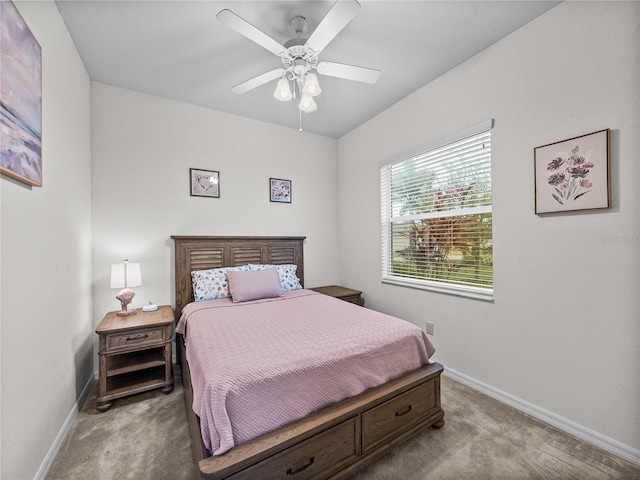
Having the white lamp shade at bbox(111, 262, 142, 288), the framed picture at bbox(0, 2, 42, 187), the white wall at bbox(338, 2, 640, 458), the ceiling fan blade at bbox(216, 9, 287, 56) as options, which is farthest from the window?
the framed picture at bbox(0, 2, 42, 187)

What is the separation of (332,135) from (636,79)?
2961mm

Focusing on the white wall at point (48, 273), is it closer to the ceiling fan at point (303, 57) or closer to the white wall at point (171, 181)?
the white wall at point (171, 181)

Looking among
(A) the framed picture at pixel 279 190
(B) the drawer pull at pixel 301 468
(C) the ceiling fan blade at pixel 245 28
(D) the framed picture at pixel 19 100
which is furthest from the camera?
(A) the framed picture at pixel 279 190

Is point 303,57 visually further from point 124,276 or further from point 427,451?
point 427,451

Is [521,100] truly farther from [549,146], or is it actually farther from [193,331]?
[193,331]

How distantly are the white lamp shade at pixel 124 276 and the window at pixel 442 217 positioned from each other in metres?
2.53

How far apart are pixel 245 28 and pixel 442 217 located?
2166 mm

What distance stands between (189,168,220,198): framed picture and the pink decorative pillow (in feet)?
3.16

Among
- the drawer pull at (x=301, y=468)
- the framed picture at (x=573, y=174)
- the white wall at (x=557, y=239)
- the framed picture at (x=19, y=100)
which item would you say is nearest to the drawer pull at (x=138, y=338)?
the framed picture at (x=19, y=100)

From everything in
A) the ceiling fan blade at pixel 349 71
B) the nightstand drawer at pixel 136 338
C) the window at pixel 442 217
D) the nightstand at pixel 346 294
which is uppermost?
the ceiling fan blade at pixel 349 71

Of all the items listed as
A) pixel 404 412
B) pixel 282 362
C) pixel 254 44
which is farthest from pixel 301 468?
pixel 254 44

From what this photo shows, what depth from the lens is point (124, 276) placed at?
2.36 m

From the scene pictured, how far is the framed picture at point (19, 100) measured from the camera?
1.12 m

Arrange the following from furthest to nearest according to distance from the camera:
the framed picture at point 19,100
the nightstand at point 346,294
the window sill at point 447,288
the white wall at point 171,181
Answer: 1. the nightstand at point 346,294
2. the white wall at point 171,181
3. the window sill at point 447,288
4. the framed picture at point 19,100
